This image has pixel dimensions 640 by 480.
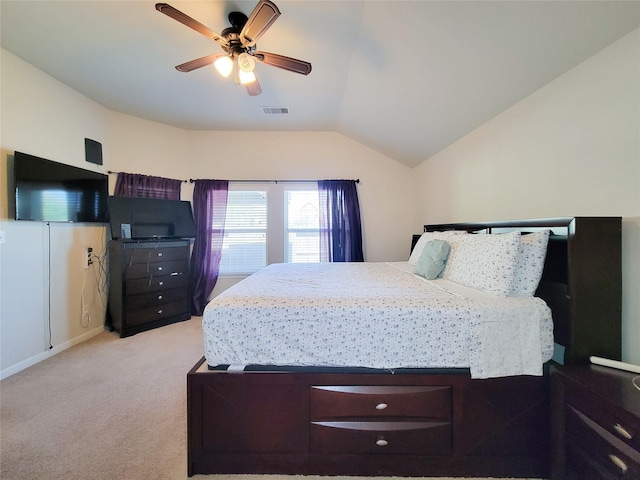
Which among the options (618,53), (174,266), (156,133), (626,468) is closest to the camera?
(626,468)

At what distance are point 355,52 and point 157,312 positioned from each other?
363cm

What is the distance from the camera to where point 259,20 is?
1479 mm

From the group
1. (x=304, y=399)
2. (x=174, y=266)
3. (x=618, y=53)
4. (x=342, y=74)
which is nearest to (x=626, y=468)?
(x=304, y=399)

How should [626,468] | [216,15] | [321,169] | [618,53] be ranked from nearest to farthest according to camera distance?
[626,468] → [618,53] → [216,15] → [321,169]

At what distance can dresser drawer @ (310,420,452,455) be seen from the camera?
1267 millimetres

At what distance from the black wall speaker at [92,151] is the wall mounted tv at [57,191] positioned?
21 cm

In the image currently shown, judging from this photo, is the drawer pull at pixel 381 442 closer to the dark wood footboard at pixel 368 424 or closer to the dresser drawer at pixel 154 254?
the dark wood footboard at pixel 368 424

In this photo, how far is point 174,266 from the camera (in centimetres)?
340

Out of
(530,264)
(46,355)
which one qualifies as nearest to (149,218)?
(46,355)

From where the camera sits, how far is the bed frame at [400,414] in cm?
125

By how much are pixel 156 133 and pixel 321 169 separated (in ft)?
7.99

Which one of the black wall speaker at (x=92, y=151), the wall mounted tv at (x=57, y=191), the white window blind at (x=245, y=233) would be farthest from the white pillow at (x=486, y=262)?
the black wall speaker at (x=92, y=151)

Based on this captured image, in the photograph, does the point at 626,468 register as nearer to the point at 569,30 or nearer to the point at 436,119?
the point at 569,30

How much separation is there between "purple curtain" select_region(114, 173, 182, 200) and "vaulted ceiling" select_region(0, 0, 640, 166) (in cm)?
90
